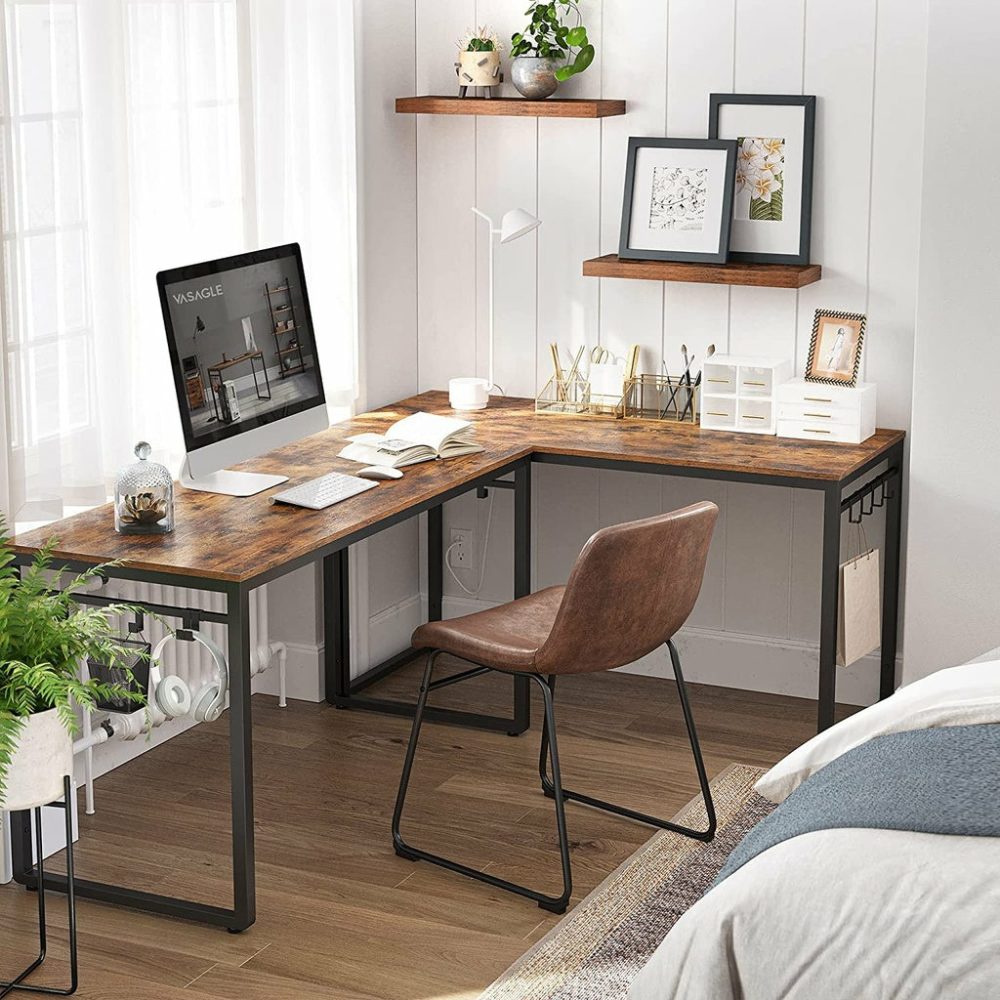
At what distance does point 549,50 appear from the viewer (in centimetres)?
415

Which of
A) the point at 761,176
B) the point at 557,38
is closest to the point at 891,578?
the point at 761,176

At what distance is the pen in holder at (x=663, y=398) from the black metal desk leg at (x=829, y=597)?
65 centimetres

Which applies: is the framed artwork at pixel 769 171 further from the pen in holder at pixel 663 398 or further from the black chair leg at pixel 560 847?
the black chair leg at pixel 560 847

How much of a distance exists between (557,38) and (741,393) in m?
1.01

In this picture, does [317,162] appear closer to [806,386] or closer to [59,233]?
[59,233]

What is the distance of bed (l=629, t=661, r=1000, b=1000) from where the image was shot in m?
1.94

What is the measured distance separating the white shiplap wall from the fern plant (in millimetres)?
1748

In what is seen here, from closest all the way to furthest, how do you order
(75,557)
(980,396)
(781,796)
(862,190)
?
(781,796), (75,557), (980,396), (862,190)

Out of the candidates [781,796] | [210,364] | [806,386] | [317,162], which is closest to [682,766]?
[806,386]

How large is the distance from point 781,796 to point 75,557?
4.36ft

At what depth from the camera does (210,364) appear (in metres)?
3.28

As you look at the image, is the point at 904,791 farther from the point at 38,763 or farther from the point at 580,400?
the point at 580,400

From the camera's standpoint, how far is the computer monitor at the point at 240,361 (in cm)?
322

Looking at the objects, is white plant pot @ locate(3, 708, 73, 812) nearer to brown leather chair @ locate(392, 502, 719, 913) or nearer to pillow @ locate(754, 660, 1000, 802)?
brown leather chair @ locate(392, 502, 719, 913)
